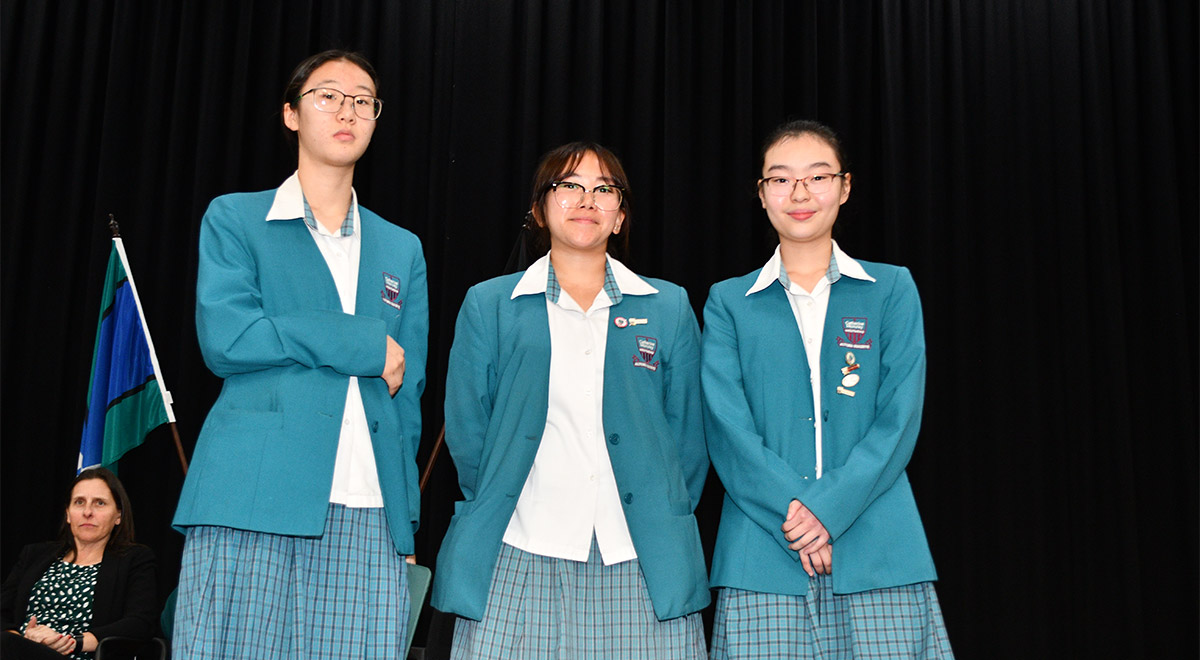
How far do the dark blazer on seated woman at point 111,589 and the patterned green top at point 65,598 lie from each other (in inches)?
1.2

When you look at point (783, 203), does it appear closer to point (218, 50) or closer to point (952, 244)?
point (952, 244)

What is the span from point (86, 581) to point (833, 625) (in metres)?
2.75

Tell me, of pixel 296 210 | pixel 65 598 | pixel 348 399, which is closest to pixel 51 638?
pixel 65 598

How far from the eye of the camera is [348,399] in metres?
2.16

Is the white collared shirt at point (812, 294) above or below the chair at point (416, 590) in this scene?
above

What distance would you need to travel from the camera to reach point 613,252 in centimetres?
275

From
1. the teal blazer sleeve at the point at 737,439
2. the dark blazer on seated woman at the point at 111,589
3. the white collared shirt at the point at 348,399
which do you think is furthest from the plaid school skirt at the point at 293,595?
the dark blazer on seated woman at the point at 111,589

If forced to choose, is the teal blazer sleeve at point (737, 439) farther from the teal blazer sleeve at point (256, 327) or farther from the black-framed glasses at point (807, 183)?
the teal blazer sleeve at point (256, 327)

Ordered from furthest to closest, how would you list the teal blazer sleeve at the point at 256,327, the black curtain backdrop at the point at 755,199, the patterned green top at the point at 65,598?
the black curtain backdrop at the point at 755,199, the patterned green top at the point at 65,598, the teal blazer sleeve at the point at 256,327

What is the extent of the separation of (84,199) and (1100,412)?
14.9 feet

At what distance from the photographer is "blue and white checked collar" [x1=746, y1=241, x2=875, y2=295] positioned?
232 centimetres

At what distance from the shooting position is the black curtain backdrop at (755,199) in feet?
13.4

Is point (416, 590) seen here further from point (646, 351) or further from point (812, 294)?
point (812, 294)

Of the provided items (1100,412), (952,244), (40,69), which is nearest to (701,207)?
(952,244)
